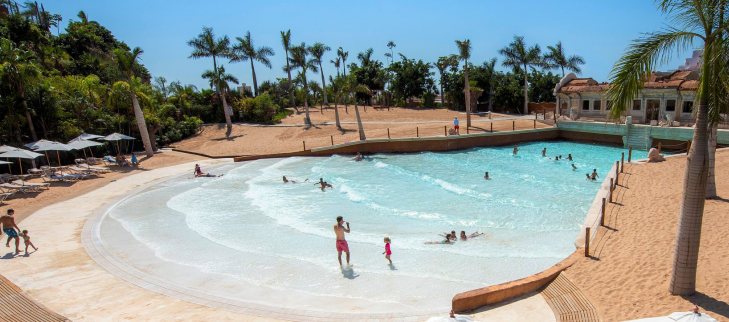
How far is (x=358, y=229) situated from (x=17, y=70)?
23.5m

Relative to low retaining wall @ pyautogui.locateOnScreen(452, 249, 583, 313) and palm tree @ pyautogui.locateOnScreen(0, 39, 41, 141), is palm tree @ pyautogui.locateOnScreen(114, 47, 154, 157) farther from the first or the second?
low retaining wall @ pyautogui.locateOnScreen(452, 249, 583, 313)

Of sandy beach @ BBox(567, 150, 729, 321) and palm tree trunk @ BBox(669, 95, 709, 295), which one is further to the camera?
sandy beach @ BBox(567, 150, 729, 321)

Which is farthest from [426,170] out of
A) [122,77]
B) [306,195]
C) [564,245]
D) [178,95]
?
[178,95]

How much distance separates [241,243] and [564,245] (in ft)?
32.4

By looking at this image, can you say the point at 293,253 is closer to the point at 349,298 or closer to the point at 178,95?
the point at 349,298

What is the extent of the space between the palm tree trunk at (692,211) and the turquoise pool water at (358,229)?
332cm

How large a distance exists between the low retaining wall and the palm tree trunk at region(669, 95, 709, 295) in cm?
208

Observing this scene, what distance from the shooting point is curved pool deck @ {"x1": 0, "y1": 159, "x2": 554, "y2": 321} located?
25.2ft

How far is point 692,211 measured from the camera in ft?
21.9

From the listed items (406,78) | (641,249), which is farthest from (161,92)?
(641,249)

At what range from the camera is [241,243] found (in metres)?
12.6

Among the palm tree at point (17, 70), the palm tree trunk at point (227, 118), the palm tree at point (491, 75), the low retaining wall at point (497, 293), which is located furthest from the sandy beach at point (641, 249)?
the palm tree at point (491, 75)

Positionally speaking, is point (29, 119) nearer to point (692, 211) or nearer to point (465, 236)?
point (465, 236)

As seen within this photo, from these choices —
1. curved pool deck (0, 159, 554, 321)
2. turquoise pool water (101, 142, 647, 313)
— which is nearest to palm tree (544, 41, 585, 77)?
turquoise pool water (101, 142, 647, 313)
